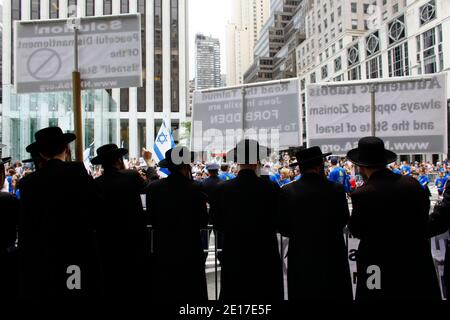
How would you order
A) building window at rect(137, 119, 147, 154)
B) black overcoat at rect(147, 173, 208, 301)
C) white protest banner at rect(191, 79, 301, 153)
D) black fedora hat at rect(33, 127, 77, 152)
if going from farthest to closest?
building window at rect(137, 119, 147, 154)
white protest banner at rect(191, 79, 301, 153)
black overcoat at rect(147, 173, 208, 301)
black fedora hat at rect(33, 127, 77, 152)

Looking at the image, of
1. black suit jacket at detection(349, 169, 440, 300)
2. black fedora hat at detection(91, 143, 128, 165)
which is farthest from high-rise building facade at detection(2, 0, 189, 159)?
black suit jacket at detection(349, 169, 440, 300)

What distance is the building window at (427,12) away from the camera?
45.9 metres

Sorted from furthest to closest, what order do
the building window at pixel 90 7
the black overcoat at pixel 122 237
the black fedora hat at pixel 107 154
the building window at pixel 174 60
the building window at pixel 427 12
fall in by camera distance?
the building window at pixel 174 60 < the building window at pixel 90 7 < the building window at pixel 427 12 < the black fedora hat at pixel 107 154 < the black overcoat at pixel 122 237

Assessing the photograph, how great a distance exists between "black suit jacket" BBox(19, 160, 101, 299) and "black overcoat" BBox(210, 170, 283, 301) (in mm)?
1227

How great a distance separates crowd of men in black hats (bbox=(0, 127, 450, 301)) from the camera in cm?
325

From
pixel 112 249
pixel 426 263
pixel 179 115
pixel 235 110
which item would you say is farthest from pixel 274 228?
pixel 179 115

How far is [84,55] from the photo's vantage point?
17.3ft

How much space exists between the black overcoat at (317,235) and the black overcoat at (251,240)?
19 centimetres

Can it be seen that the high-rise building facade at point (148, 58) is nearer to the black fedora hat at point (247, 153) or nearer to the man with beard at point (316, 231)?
the black fedora hat at point (247, 153)

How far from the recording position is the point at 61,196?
→ 323cm

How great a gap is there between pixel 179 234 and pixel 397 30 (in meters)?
57.9

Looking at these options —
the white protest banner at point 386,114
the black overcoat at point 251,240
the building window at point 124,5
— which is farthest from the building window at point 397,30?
the black overcoat at point 251,240

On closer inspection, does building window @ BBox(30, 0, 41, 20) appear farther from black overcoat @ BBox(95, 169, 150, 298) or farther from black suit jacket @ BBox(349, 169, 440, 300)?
black suit jacket @ BBox(349, 169, 440, 300)

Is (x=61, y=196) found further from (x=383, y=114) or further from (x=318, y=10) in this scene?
(x=318, y=10)
